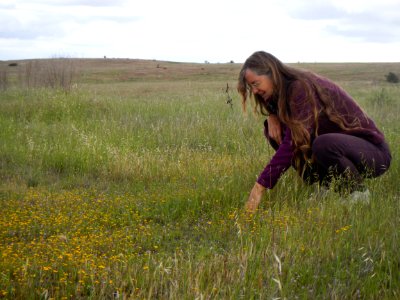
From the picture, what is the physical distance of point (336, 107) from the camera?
4.51 meters

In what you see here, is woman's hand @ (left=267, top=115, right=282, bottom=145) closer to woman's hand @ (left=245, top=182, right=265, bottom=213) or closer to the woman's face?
the woman's face

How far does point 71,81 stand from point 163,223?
13.9 metres

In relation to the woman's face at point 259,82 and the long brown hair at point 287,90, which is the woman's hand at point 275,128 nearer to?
the long brown hair at point 287,90

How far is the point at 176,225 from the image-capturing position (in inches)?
163

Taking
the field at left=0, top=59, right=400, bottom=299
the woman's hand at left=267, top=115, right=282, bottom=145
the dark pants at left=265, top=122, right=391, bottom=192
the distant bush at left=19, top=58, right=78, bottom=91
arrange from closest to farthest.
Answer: the field at left=0, top=59, right=400, bottom=299 < the dark pants at left=265, top=122, right=391, bottom=192 < the woman's hand at left=267, top=115, right=282, bottom=145 < the distant bush at left=19, top=58, right=78, bottom=91

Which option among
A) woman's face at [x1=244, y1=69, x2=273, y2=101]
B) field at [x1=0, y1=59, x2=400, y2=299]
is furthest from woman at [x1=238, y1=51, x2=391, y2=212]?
field at [x1=0, y1=59, x2=400, y2=299]

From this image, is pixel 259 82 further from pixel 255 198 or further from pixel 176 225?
pixel 176 225

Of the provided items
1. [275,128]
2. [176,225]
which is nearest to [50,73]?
[275,128]

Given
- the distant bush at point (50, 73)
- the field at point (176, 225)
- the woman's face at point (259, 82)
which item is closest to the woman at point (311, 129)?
the woman's face at point (259, 82)

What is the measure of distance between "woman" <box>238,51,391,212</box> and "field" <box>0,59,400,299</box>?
0.21m

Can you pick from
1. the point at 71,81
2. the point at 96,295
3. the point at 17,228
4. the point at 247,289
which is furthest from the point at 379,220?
the point at 71,81

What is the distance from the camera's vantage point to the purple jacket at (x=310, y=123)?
13.5 feet

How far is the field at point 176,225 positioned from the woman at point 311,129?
214 mm

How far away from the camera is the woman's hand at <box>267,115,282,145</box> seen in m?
4.71
